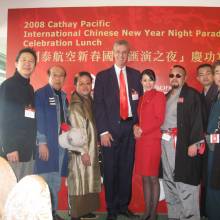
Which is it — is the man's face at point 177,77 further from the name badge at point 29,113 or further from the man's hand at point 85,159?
the name badge at point 29,113

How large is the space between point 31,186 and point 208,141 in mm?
2457

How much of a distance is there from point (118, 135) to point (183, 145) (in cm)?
74

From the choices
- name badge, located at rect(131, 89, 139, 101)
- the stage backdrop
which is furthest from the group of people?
the stage backdrop

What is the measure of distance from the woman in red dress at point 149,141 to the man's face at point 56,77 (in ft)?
3.44

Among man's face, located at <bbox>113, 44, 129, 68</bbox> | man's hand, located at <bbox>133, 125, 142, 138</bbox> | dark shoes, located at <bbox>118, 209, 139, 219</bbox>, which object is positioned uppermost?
man's face, located at <bbox>113, 44, 129, 68</bbox>

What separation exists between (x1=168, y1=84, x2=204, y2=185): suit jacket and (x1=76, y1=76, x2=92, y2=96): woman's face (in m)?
1.06

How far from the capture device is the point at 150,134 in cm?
356

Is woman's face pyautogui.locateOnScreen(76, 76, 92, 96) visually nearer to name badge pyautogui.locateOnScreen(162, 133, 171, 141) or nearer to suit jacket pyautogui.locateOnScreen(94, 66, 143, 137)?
suit jacket pyautogui.locateOnScreen(94, 66, 143, 137)

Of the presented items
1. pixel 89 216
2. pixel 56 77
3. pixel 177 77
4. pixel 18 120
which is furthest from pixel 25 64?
pixel 89 216

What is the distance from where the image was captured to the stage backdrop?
419cm

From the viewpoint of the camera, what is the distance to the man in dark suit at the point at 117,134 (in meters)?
3.73

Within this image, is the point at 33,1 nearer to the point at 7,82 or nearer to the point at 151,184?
the point at 7,82

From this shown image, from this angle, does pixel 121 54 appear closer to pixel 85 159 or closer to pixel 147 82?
pixel 147 82

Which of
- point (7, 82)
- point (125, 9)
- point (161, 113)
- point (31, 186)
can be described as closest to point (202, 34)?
point (125, 9)
